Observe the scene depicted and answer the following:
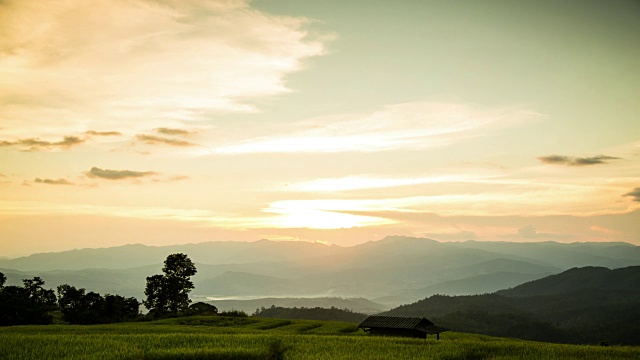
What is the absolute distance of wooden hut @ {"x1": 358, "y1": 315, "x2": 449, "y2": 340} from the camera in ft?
186

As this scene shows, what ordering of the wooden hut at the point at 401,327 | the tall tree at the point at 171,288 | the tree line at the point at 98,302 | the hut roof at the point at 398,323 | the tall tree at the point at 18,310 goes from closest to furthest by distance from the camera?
the wooden hut at the point at 401,327
the hut roof at the point at 398,323
the tall tree at the point at 18,310
the tree line at the point at 98,302
the tall tree at the point at 171,288

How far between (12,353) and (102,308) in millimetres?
88400

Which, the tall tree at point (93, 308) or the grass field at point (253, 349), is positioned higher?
the grass field at point (253, 349)

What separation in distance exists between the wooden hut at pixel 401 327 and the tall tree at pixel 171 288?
7144 centimetres

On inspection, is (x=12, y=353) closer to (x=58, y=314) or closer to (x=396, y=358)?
(x=396, y=358)

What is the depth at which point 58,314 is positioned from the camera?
116m

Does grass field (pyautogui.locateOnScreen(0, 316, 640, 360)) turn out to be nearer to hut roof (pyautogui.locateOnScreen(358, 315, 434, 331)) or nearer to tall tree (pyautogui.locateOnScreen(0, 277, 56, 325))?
hut roof (pyautogui.locateOnScreen(358, 315, 434, 331))

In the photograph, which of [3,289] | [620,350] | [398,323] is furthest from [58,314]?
[620,350]

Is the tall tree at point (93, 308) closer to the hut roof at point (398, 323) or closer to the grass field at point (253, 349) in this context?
the hut roof at point (398, 323)

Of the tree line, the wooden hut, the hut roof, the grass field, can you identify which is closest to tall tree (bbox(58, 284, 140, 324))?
the tree line

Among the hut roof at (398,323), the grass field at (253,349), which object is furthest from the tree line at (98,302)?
the grass field at (253,349)

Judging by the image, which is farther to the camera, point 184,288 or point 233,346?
point 184,288

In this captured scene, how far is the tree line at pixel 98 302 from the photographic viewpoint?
101 metres

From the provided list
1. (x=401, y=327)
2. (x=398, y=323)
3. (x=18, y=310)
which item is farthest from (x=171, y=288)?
(x=401, y=327)
